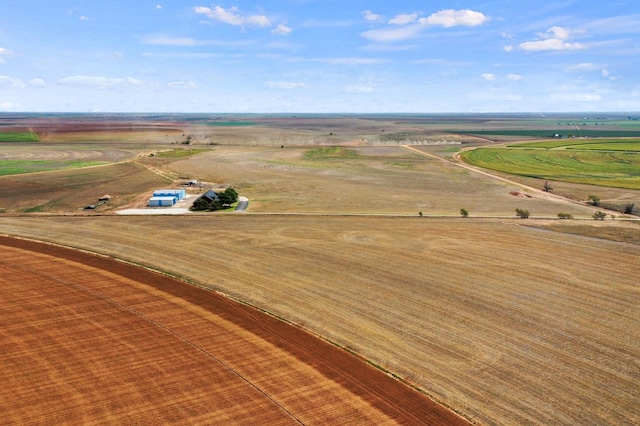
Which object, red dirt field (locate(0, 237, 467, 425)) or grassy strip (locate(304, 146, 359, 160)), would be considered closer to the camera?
red dirt field (locate(0, 237, 467, 425))

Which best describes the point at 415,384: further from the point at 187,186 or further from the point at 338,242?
the point at 187,186

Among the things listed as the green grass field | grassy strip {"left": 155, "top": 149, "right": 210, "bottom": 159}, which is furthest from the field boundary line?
grassy strip {"left": 155, "top": 149, "right": 210, "bottom": 159}

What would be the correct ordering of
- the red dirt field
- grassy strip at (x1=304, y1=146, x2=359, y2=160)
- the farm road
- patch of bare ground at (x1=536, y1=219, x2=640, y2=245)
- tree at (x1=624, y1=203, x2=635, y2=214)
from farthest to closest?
1. grassy strip at (x1=304, y1=146, x2=359, y2=160)
2. the farm road
3. tree at (x1=624, y1=203, x2=635, y2=214)
4. patch of bare ground at (x1=536, y1=219, x2=640, y2=245)
5. the red dirt field

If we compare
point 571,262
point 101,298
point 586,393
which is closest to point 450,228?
point 571,262

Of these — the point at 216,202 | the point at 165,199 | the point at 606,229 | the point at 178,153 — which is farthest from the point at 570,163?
the point at 178,153

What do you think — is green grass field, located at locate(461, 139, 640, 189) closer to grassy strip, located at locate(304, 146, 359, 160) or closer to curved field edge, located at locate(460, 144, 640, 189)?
curved field edge, located at locate(460, 144, 640, 189)

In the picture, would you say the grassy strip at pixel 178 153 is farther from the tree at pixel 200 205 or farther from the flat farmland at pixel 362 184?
the tree at pixel 200 205
